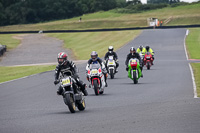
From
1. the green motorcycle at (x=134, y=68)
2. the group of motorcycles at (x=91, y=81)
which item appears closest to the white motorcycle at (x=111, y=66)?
the group of motorcycles at (x=91, y=81)

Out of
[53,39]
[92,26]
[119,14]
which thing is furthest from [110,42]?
[119,14]

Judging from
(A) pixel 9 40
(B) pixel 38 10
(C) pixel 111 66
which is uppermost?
(C) pixel 111 66

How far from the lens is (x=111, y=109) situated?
41.2 ft

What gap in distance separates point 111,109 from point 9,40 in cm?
6054

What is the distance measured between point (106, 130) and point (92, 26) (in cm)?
8628

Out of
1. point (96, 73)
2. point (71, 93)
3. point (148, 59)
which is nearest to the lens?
point (71, 93)

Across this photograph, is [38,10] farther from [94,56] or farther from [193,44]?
[94,56]

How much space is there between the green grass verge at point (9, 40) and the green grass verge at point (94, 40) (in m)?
6.52

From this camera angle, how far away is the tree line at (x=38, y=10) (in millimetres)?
128500

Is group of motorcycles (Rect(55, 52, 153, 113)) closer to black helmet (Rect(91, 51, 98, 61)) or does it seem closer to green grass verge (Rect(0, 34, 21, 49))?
black helmet (Rect(91, 51, 98, 61))

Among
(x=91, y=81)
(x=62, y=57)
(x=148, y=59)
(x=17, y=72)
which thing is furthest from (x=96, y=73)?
(x=17, y=72)

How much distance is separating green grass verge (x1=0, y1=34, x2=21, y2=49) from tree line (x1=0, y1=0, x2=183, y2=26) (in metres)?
47.7

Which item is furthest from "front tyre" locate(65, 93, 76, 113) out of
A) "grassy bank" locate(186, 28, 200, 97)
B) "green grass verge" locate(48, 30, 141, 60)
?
"green grass verge" locate(48, 30, 141, 60)

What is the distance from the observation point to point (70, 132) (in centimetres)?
901
